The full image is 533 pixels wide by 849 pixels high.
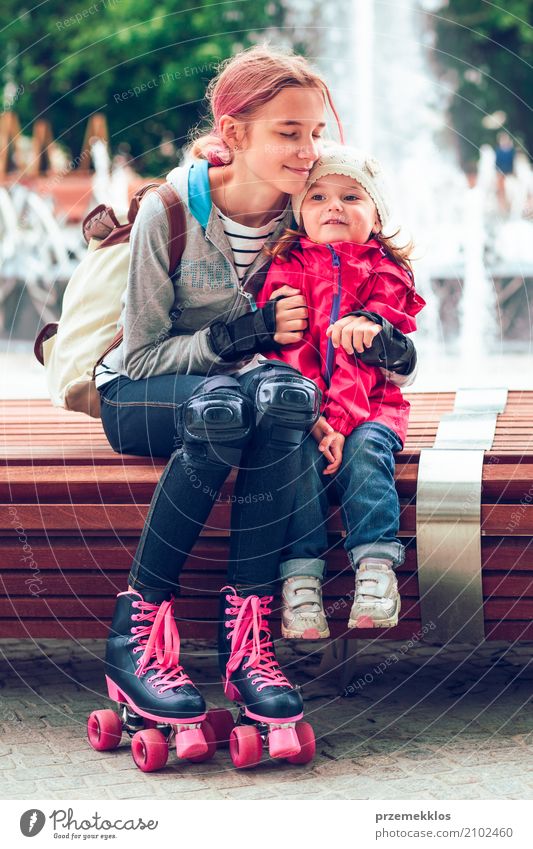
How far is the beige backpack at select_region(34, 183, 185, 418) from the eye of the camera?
3524mm

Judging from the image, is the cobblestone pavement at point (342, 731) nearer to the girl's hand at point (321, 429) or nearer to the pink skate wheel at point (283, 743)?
the pink skate wheel at point (283, 743)

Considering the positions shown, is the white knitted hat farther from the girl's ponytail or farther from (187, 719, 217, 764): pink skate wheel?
(187, 719, 217, 764): pink skate wheel

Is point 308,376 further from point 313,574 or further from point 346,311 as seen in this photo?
point 313,574

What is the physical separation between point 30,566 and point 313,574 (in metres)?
0.76

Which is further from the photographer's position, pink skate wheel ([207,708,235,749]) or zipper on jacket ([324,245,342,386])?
zipper on jacket ([324,245,342,386])

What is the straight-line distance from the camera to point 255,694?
2957mm

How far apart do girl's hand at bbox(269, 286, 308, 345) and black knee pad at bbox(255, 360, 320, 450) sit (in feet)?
0.67

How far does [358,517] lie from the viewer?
3027 millimetres

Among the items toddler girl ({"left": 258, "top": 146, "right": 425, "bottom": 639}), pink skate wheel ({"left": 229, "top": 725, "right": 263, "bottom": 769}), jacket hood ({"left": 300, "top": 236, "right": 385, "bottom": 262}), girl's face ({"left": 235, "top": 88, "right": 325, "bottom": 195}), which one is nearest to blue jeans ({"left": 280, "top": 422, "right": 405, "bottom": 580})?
toddler girl ({"left": 258, "top": 146, "right": 425, "bottom": 639})

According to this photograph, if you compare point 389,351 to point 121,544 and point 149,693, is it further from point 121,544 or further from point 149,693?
point 149,693

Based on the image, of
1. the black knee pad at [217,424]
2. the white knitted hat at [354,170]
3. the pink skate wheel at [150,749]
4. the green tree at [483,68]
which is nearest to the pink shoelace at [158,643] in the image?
the pink skate wheel at [150,749]

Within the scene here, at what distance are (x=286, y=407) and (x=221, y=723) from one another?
79 centimetres

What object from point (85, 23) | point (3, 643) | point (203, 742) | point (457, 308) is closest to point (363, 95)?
point (457, 308)

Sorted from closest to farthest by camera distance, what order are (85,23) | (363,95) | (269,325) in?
(269,325) → (363,95) → (85,23)
